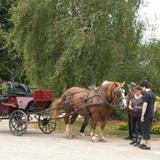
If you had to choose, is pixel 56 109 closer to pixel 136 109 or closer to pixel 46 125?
pixel 46 125

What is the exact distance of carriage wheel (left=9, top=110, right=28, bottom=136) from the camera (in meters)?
18.0

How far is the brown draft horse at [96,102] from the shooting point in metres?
17.1

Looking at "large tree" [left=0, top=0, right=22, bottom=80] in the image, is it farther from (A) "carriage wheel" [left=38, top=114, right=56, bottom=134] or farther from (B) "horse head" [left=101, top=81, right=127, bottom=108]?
(B) "horse head" [left=101, top=81, right=127, bottom=108]

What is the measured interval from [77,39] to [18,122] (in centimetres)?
517

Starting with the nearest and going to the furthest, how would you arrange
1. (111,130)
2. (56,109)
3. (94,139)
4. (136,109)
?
(136,109)
(94,139)
(56,109)
(111,130)

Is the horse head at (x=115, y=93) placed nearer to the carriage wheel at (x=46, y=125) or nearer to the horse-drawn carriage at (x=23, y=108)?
the horse-drawn carriage at (x=23, y=108)

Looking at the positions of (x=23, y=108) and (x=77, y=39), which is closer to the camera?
(x=23, y=108)

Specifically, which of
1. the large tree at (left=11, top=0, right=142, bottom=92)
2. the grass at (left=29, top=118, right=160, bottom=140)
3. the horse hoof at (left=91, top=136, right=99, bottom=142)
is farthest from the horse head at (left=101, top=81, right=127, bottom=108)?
the large tree at (left=11, top=0, right=142, bottom=92)

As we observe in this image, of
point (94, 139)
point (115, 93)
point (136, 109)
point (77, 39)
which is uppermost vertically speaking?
point (77, 39)

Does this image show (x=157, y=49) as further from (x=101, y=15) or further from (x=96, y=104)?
(x=96, y=104)

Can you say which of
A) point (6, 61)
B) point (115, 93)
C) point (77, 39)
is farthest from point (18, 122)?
point (6, 61)

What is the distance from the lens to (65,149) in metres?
15.0

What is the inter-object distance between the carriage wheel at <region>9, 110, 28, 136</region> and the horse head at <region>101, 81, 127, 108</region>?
9.04 ft

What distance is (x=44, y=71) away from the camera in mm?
23750
